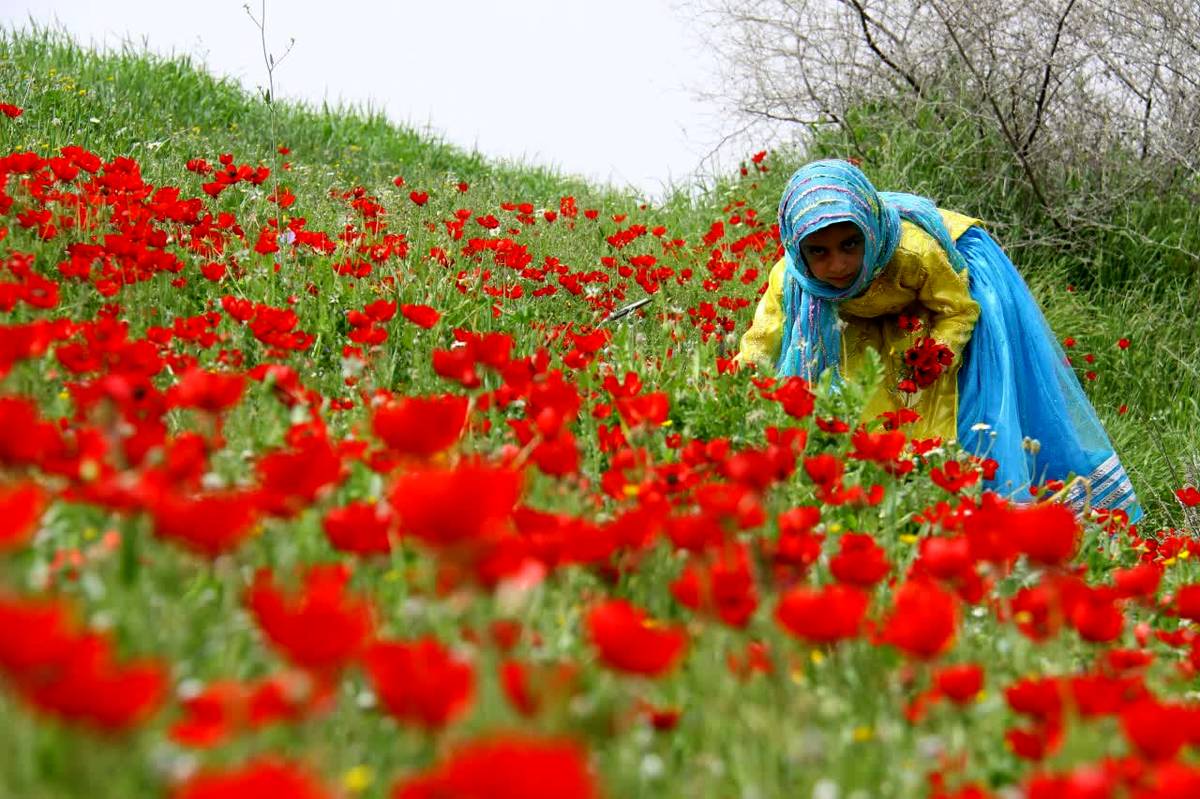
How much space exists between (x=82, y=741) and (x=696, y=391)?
2.50 m

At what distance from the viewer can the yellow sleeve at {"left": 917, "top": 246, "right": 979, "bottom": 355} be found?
4.49 m

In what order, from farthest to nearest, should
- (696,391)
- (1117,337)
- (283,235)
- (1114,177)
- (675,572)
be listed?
(1114,177), (1117,337), (283,235), (696,391), (675,572)

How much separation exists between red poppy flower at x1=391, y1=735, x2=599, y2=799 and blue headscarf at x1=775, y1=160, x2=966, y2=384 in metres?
3.31

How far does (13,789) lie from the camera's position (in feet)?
3.05

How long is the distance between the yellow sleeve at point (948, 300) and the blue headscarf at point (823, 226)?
0.10 m

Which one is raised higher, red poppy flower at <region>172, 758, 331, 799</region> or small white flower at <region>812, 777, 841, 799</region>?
red poppy flower at <region>172, 758, 331, 799</region>

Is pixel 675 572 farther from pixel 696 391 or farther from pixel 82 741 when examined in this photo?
pixel 696 391

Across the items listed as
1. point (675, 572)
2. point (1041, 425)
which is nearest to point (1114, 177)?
point (1041, 425)

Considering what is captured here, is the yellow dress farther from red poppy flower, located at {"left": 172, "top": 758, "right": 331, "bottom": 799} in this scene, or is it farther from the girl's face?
red poppy flower, located at {"left": 172, "top": 758, "right": 331, "bottom": 799}

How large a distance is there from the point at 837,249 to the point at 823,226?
0.17m

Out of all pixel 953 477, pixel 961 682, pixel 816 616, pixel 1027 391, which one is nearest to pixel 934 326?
pixel 1027 391

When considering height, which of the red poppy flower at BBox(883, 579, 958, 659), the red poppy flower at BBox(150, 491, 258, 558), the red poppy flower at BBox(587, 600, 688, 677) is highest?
the red poppy flower at BBox(150, 491, 258, 558)

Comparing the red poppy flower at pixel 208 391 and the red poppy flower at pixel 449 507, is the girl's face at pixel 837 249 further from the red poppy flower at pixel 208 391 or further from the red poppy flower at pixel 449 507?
the red poppy flower at pixel 449 507

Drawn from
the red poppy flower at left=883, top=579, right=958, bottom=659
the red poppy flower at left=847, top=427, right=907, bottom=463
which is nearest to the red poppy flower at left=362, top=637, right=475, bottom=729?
the red poppy flower at left=883, top=579, right=958, bottom=659
